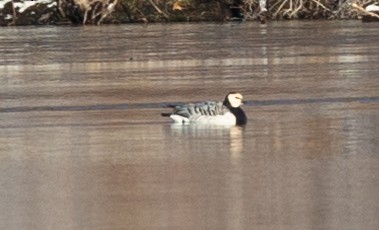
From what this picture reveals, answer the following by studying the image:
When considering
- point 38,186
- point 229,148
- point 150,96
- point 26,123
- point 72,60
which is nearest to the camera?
point 38,186

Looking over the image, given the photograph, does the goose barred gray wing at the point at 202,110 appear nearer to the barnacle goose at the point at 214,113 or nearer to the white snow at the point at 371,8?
the barnacle goose at the point at 214,113

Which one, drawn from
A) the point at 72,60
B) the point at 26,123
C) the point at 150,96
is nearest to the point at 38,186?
the point at 26,123

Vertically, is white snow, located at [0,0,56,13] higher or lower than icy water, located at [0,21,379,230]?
lower

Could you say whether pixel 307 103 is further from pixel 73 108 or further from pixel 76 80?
pixel 76 80

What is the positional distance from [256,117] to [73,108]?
258cm

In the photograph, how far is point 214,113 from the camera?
15.5 meters

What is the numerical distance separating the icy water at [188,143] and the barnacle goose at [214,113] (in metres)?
0.18

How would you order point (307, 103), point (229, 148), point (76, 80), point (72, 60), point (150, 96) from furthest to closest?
point (72, 60) < point (76, 80) < point (150, 96) < point (307, 103) < point (229, 148)

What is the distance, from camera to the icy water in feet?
33.3

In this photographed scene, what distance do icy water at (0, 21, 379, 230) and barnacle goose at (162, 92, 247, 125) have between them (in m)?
0.18

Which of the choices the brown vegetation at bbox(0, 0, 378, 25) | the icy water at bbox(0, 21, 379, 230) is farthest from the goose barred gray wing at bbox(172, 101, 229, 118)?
the brown vegetation at bbox(0, 0, 378, 25)

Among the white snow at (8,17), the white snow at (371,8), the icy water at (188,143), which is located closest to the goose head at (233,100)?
the icy water at (188,143)

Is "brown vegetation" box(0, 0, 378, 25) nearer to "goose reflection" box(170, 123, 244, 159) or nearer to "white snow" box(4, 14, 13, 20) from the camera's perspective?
Answer: "white snow" box(4, 14, 13, 20)

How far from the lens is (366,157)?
1263 cm
